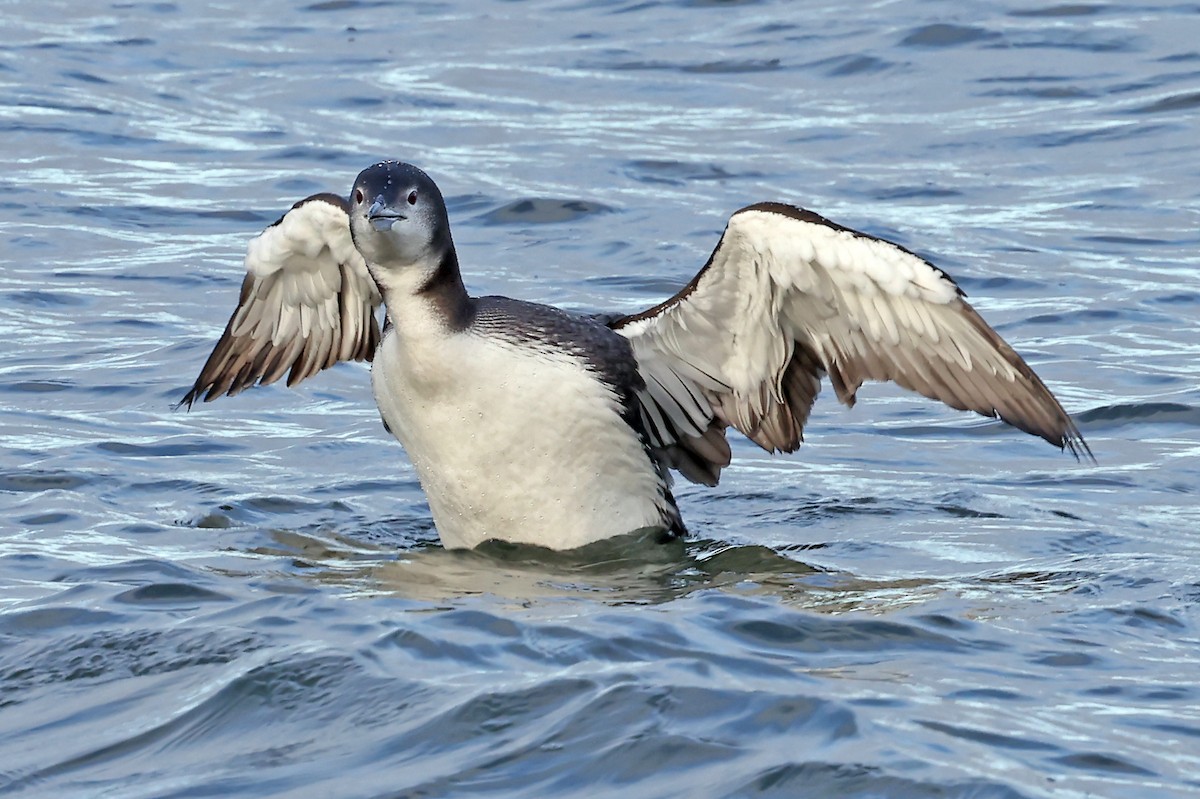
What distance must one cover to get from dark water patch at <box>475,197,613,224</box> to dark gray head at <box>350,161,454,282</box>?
5742 millimetres

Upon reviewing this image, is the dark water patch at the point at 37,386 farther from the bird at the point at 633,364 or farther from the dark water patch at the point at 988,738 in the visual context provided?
the dark water patch at the point at 988,738

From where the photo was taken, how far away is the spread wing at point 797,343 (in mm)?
6750

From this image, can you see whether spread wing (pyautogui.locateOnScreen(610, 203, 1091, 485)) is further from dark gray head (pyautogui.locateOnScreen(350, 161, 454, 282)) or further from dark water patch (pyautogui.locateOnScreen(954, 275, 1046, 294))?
dark water patch (pyautogui.locateOnScreen(954, 275, 1046, 294))

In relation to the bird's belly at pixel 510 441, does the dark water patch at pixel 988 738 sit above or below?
below

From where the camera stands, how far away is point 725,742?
4.88 metres

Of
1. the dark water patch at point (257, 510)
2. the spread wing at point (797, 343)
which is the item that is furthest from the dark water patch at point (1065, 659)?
the dark water patch at point (257, 510)

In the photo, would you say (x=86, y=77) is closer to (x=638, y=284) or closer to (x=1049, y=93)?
(x=638, y=284)

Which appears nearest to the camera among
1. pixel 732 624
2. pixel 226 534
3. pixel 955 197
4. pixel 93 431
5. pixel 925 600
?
pixel 732 624

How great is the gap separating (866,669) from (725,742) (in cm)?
83

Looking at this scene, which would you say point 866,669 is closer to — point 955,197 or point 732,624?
point 732,624

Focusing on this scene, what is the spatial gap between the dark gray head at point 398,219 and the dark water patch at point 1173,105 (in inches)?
354

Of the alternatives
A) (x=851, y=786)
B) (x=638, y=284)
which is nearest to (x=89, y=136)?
(x=638, y=284)

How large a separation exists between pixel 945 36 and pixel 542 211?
5.06m

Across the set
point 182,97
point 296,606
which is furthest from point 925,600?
point 182,97
